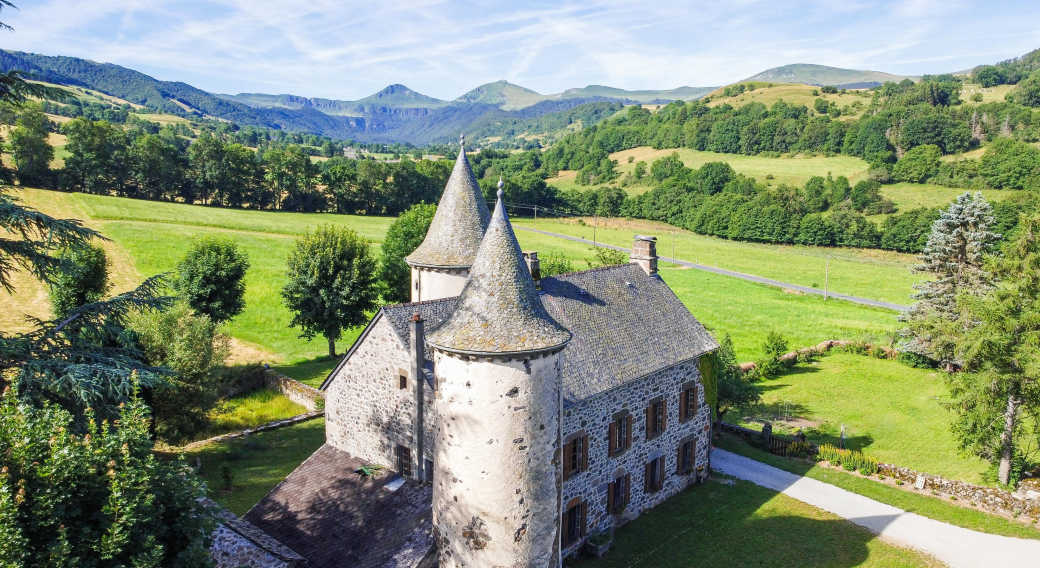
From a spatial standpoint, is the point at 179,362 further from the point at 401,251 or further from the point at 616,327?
the point at 401,251

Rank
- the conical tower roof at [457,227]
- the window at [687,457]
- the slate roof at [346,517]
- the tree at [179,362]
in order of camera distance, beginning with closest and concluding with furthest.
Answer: the slate roof at [346,517], the conical tower roof at [457,227], the tree at [179,362], the window at [687,457]

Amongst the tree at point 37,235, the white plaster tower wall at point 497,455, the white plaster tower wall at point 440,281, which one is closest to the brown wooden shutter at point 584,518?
the white plaster tower wall at point 497,455

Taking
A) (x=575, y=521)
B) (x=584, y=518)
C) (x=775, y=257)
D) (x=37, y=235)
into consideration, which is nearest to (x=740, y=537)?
(x=584, y=518)

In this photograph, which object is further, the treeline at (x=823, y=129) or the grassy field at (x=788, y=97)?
the grassy field at (x=788, y=97)

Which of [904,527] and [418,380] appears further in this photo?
[904,527]

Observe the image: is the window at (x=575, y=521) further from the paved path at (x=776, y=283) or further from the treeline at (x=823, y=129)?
the treeline at (x=823, y=129)

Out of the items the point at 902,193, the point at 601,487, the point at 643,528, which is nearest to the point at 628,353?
the point at 601,487
